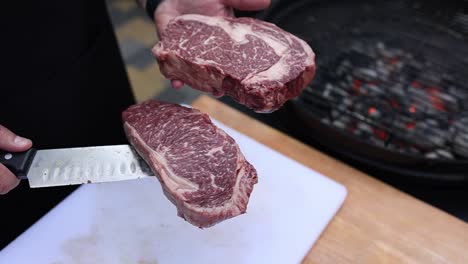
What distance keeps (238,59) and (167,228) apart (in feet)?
2.08

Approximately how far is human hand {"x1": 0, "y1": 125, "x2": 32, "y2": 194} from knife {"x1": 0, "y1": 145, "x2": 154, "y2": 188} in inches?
0.7

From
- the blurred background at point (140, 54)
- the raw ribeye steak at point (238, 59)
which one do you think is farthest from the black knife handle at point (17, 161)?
the blurred background at point (140, 54)

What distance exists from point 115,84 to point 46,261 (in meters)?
0.81

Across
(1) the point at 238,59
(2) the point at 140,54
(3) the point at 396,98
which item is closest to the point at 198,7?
(1) the point at 238,59

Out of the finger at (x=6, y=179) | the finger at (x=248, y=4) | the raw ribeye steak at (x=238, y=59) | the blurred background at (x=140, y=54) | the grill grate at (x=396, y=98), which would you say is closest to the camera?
the finger at (x=6, y=179)

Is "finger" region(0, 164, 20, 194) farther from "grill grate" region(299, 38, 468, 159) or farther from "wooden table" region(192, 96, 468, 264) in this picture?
"grill grate" region(299, 38, 468, 159)

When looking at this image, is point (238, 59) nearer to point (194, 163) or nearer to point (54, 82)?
point (194, 163)

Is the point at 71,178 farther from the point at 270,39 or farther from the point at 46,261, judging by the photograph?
the point at 270,39

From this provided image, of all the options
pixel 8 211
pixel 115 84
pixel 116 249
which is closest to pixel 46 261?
pixel 116 249

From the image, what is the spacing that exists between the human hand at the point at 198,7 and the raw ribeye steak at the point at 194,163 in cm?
47

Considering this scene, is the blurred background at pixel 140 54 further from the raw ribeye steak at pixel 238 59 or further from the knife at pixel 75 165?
the knife at pixel 75 165

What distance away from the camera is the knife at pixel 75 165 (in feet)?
4.45

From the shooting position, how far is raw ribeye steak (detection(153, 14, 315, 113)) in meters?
1.45

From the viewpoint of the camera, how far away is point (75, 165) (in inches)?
54.9
